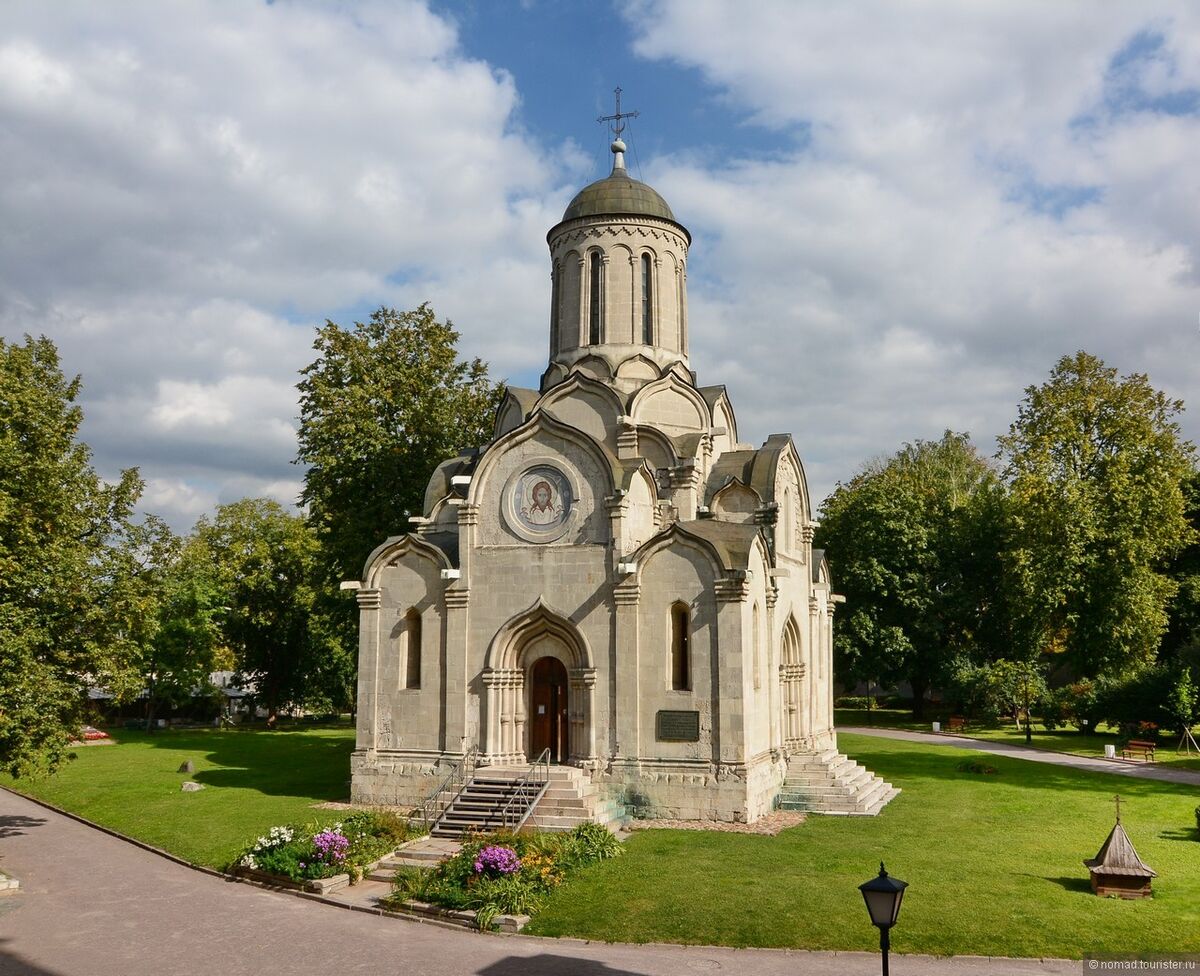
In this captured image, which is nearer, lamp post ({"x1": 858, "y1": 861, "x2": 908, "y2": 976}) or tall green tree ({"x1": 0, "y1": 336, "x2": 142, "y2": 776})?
lamp post ({"x1": 858, "y1": 861, "x2": 908, "y2": 976})

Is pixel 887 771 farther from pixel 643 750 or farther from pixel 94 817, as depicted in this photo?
pixel 94 817

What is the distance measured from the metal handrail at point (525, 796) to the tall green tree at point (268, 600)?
27.5m

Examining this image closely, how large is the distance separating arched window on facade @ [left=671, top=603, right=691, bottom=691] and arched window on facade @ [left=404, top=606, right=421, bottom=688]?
6245mm

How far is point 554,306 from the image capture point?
29.5 meters

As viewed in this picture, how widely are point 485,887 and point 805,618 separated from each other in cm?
1509

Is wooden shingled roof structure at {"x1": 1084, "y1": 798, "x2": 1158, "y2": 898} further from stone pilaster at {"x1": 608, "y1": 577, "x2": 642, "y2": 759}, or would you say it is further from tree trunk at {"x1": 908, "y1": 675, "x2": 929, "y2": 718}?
tree trunk at {"x1": 908, "y1": 675, "x2": 929, "y2": 718}

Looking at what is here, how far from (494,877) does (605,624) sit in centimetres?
749

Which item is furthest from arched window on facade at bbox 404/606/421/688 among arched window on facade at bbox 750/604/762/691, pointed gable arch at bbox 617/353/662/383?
pointed gable arch at bbox 617/353/662/383

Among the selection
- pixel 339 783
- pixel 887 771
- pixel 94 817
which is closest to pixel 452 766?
pixel 339 783

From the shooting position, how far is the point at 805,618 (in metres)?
28.6

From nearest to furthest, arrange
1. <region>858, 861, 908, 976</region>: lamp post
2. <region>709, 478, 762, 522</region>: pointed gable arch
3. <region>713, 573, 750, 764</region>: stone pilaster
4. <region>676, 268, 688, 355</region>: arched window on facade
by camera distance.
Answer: <region>858, 861, 908, 976</region>: lamp post < <region>713, 573, 750, 764</region>: stone pilaster < <region>709, 478, 762, 522</region>: pointed gable arch < <region>676, 268, 688, 355</region>: arched window on facade

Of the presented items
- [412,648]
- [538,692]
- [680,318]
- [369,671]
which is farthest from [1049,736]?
[369,671]

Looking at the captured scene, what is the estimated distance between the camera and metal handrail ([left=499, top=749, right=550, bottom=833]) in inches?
786

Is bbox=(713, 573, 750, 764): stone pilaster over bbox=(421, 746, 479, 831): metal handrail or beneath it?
over
